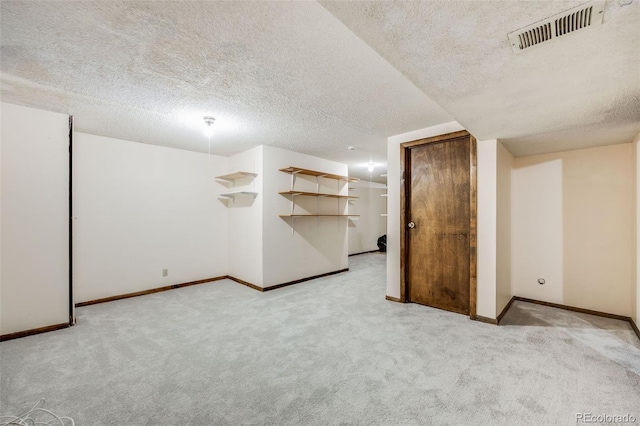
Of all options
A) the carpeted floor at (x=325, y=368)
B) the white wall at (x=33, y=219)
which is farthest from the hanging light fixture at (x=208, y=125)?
the carpeted floor at (x=325, y=368)

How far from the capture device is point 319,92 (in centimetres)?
250

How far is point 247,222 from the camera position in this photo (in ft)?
15.7

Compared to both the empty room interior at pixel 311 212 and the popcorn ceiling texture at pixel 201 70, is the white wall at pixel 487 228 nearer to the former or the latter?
the empty room interior at pixel 311 212

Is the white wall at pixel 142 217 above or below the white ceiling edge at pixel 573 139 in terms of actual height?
below

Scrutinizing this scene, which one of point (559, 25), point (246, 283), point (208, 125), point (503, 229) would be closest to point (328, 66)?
point (559, 25)

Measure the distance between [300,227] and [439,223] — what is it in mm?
2426

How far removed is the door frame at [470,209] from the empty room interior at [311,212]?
25mm

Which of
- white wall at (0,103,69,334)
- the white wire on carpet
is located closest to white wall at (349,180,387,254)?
white wall at (0,103,69,334)

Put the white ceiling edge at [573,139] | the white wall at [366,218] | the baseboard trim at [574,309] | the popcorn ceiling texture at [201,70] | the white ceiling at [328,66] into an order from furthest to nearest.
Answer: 1. the white wall at [366,218]
2. the baseboard trim at [574,309]
3. the white ceiling edge at [573,139]
4. the popcorn ceiling texture at [201,70]
5. the white ceiling at [328,66]

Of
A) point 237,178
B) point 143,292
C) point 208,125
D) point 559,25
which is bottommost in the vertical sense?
point 143,292

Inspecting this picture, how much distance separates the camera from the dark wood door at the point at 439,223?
10.6ft

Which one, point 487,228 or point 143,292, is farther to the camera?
point 143,292

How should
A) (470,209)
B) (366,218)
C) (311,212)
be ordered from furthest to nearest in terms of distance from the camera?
(366,218), (311,212), (470,209)

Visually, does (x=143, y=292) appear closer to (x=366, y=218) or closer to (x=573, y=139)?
(x=573, y=139)
